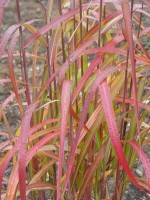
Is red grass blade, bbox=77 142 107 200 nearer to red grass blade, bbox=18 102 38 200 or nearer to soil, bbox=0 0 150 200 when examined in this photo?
red grass blade, bbox=18 102 38 200

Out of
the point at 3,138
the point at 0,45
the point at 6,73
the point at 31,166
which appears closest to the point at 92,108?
the point at 31,166

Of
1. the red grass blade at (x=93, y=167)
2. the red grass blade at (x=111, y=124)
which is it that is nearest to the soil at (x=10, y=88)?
the red grass blade at (x=93, y=167)

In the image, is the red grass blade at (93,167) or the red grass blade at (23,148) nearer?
the red grass blade at (23,148)

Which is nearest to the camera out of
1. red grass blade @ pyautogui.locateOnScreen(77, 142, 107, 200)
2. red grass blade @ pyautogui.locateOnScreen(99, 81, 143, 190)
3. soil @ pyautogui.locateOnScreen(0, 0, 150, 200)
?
red grass blade @ pyautogui.locateOnScreen(99, 81, 143, 190)

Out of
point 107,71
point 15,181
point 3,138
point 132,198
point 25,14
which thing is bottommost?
point 132,198

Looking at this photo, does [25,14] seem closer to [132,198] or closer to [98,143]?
[132,198]

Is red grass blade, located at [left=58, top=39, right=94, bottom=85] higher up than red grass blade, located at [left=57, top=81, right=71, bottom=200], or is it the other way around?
red grass blade, located at [left=58, top=39, right=94, bottom=85]

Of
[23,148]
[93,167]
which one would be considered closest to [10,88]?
[93,167]

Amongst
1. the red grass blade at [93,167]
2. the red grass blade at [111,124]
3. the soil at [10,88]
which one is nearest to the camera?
the red grass blade at [111,124]

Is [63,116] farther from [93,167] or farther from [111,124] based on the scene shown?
[93,167]

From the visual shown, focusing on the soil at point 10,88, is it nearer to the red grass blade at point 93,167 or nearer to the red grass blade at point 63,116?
the red grass blade at point 93,167

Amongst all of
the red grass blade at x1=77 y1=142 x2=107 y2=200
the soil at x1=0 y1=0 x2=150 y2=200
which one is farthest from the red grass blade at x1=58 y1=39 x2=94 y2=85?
the soil at x1=0 y1=0 x2=150 y2=200
